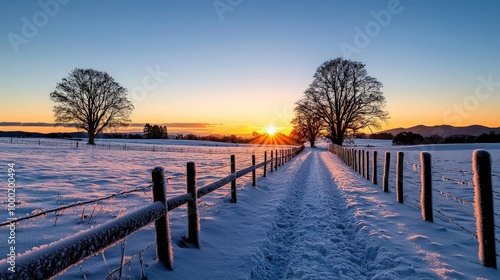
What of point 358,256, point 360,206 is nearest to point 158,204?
point 358,256

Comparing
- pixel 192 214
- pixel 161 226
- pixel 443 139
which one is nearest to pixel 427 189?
pixel 192 214

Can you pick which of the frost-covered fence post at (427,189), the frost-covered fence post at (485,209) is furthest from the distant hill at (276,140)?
the frost-covered fence post at (485,209)

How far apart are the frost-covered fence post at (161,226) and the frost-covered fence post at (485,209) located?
4074 mm

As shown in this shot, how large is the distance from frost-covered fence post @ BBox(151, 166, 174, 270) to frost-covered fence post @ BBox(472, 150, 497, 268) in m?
4.07

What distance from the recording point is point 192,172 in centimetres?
427

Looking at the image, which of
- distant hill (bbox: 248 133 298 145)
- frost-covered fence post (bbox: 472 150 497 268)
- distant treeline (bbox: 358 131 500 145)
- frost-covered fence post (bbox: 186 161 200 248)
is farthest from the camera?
distant hill (bbox: 248 133 298 145)

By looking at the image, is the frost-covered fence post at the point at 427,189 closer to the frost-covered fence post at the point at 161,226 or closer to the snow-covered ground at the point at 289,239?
the snow-covered ground at the point at 289,239

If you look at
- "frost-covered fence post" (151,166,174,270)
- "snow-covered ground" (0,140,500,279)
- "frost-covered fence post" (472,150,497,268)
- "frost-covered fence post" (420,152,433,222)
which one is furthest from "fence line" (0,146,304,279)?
"frost-covered fence post" (420,152,433,222)

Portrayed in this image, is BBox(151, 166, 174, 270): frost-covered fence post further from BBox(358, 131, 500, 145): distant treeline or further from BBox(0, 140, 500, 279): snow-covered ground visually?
BBox(358, 131, 500, 145): distant treeline

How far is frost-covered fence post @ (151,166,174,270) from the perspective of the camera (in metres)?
3.32

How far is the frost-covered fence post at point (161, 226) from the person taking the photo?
332 centimetres

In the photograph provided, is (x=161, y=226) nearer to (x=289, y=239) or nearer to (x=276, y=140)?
(x=289, y=239)

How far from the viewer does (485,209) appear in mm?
3850

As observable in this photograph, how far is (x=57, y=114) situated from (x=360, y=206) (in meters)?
44.6
